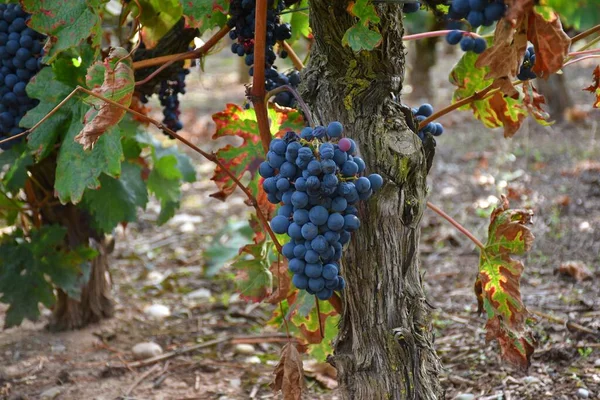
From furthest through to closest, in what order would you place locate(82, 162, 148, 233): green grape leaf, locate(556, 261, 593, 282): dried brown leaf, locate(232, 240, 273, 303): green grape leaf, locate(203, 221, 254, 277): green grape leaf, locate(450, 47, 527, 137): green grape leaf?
locate(203, 221, 254, 277): green grape leaf → locate(556, 261, 593, 282): dried brown leaf → locate(82, 162, 148, 233): green grape leaf → locate(232, 240, 273, 303): green grape leaf → locate(450, 47, 527, 137): green grape leaf

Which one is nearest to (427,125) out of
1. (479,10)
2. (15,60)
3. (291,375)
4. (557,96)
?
(479,10)

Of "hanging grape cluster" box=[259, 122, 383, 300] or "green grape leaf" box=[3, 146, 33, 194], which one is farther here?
"green grape leaf" box=[3, 146, 33, 194]

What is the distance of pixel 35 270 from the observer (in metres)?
2.29

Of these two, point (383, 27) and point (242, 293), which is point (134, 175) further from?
point (383, 27)

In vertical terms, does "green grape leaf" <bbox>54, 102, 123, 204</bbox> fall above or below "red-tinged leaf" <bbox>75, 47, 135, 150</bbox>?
below

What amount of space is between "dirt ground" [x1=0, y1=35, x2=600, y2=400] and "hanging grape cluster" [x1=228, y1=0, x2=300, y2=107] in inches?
28.4

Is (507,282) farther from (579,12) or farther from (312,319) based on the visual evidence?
(579,12)

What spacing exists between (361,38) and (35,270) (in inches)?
60.7

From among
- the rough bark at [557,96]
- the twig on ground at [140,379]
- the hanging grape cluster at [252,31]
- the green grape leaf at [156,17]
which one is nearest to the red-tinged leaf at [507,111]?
the hanging grape cluster at [252,31]

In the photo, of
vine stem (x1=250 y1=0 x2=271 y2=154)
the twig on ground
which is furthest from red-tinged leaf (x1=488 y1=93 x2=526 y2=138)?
the twig on ground

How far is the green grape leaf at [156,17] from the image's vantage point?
6.29 feet

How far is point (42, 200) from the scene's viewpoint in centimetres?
237

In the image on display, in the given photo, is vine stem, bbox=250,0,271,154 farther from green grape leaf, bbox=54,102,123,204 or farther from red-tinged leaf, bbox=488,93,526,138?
red-tinged leaf, bbox=488,93,526,138

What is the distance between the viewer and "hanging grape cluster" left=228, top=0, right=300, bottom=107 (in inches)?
58.9
